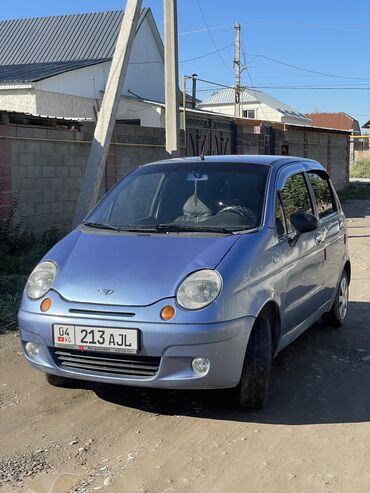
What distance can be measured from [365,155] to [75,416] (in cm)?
5911

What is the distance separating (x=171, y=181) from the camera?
16.4 feet

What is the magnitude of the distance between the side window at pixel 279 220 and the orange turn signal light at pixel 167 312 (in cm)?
123

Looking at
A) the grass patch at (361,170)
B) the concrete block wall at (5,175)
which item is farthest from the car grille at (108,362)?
the grass patch at (361,170)

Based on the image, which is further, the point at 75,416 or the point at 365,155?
the point at 365,155

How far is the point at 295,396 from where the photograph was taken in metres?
4.33

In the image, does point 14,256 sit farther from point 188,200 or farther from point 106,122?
point 188,200

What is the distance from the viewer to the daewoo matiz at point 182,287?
359 centimetres

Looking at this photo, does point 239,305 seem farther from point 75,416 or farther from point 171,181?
point 171,181

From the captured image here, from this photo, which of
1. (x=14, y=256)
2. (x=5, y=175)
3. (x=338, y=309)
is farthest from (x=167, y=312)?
(x=5, y=175)

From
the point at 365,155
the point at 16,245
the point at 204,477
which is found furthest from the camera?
the point at 365,155

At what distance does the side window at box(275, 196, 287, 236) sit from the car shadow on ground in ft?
3.72

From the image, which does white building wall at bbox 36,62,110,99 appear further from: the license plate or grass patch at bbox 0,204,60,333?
the license plate

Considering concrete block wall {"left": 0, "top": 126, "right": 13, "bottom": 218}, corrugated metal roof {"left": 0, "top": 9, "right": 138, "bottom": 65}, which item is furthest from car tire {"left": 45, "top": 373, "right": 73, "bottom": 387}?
corrugated metal roof {"left": 0, "top": 9, "right": 138, "bottom": 65}

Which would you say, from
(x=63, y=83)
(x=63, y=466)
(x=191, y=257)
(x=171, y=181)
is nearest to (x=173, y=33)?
(x=171, y=181)
